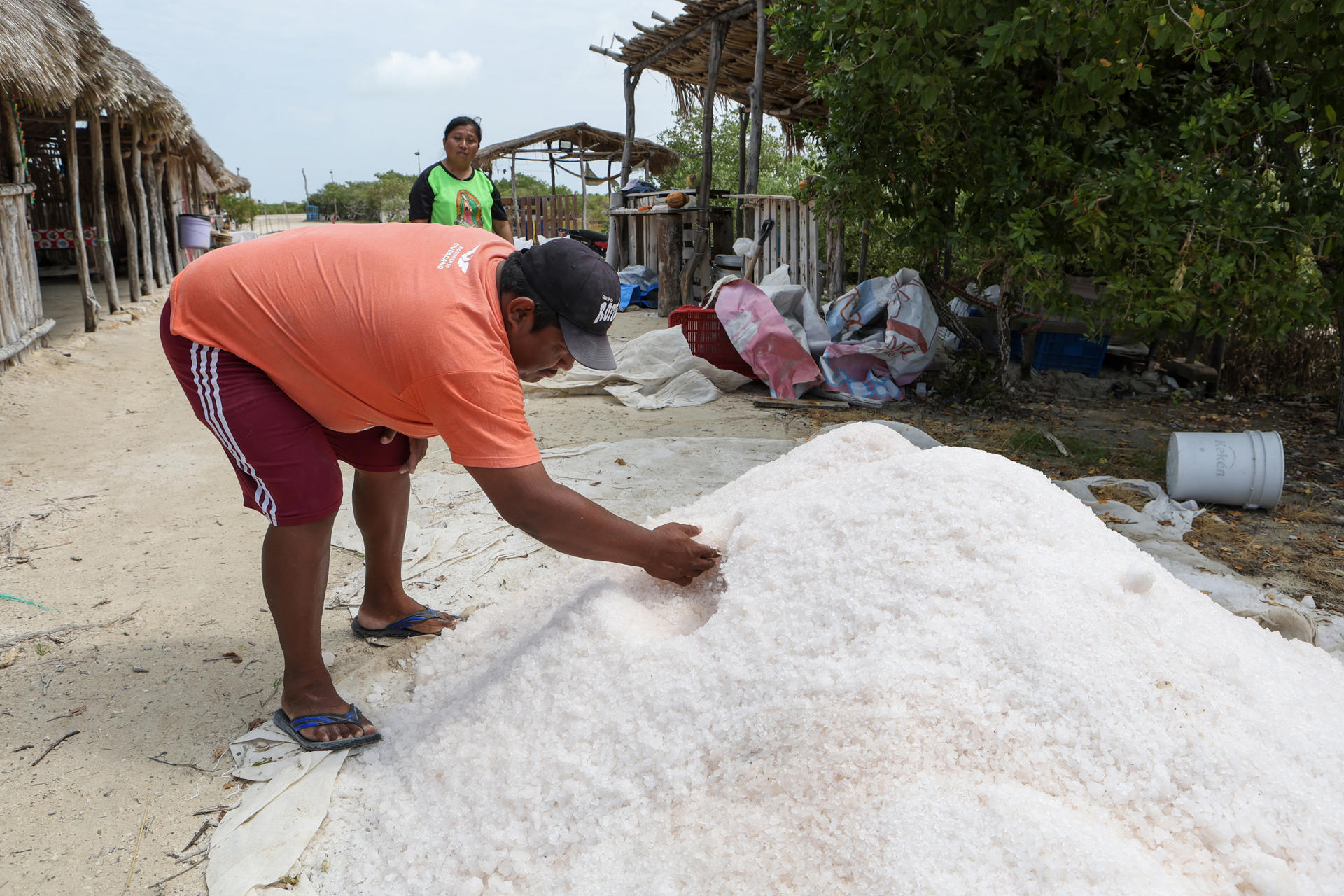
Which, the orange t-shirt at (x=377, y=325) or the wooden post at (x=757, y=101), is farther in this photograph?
the wooden post at (x=757, y=101)

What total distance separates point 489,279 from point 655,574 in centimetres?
66

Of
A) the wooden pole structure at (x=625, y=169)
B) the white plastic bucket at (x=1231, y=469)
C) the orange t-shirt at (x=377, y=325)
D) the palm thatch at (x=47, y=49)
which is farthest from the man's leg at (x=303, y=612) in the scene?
the wooden pole structure at (x=625, y=169)

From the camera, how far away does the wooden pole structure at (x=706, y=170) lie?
23.8 feet

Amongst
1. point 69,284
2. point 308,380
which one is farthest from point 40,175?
point 308,380

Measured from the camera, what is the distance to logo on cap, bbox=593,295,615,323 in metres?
1.51

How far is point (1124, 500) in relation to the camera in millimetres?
3197

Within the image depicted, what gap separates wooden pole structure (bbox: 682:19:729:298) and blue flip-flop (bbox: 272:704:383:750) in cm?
666

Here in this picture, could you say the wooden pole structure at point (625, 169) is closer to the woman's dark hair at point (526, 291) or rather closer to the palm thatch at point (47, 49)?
the palm thatch at point (47, 49)

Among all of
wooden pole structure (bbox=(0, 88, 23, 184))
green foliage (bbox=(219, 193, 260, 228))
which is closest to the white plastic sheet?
wooden pole structure (bbox=(0, 88, 23, 184))

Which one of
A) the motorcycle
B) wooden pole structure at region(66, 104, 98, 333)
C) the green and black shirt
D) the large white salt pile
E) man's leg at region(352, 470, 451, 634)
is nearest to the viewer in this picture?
the large white salt pile

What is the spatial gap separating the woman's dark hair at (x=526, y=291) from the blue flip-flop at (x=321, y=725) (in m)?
0.92

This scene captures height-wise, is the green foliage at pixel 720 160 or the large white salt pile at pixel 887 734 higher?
the green foliage at pixel 720 160

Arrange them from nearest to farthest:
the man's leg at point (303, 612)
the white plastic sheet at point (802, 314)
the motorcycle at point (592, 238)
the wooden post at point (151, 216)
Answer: the man's leg at point (303, 612) → the white plastic sheet at point (802, 314) → the wooden post at point (151, 216) → the motorcycle at point (592, 238)

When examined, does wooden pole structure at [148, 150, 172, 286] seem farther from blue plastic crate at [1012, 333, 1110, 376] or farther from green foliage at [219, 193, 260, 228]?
green foliage at [219, 193, 260, 228]
